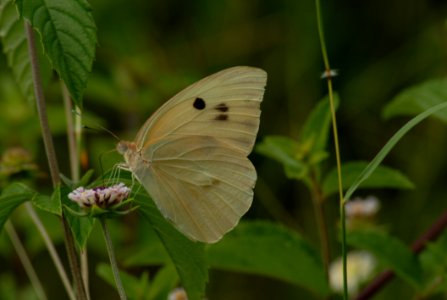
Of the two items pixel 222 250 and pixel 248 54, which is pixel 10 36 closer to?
pixel 222 250

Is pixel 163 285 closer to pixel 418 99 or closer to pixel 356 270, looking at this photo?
pixel 418 99

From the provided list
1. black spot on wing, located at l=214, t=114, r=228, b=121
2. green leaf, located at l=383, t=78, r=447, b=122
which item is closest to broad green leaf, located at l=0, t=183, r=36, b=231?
black spot on wing, located at l=214, t=114, r=228, b=121

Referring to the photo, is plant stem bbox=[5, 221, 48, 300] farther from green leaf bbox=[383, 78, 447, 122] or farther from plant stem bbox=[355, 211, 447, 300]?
green leaf bbox=[383, 78, 447, 122]

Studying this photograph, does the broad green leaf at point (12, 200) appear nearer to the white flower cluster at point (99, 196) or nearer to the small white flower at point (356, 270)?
the white flower cluster at point (99, 196)

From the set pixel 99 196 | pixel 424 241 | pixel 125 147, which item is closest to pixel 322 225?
pixel 424 241

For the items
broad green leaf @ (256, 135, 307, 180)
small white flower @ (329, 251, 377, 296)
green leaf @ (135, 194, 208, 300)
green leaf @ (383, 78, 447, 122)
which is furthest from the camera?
small white flower @ (329, 251, 377, 296)
